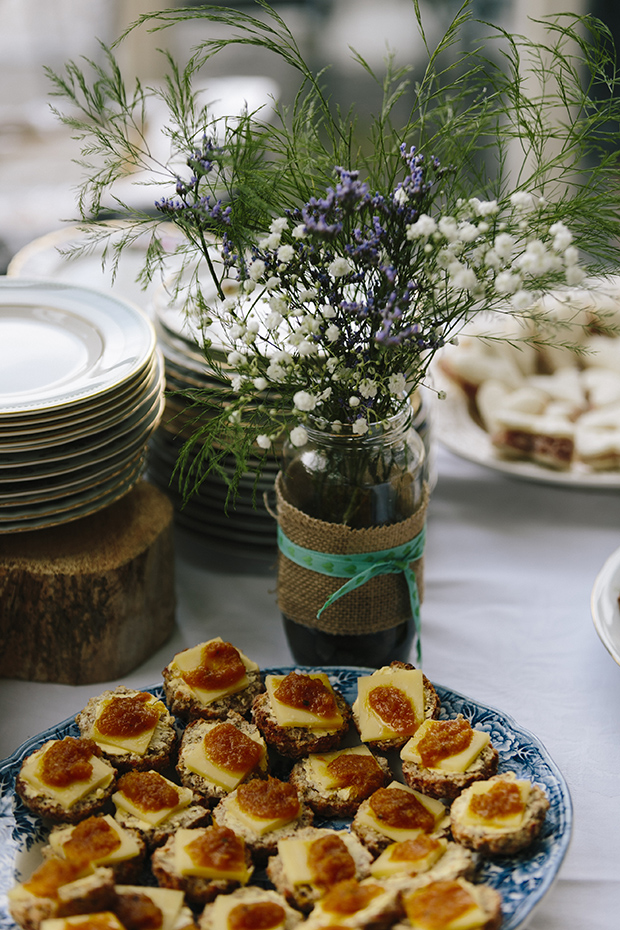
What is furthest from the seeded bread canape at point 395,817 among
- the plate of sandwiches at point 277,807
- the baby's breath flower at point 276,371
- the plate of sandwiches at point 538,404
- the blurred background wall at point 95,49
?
the blurred background wall at point 95,49

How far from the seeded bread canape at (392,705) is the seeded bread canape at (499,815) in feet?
0.38

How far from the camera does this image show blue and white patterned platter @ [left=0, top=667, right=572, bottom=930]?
0.84m

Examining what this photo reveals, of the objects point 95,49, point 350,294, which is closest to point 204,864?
point 350,294

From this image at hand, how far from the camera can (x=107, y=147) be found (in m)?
1.05

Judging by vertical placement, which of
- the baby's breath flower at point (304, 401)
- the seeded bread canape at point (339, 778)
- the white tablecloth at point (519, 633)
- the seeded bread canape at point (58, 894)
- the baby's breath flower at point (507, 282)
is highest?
A: the baby's breath flower at point (507, 282)

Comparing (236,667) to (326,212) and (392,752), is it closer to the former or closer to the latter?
(392,752)

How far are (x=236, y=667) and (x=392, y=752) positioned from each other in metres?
0.21

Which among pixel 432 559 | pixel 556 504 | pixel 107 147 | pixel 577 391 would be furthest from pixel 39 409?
pixel 577 391

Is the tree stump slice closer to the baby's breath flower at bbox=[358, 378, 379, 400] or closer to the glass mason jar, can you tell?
the glass mason jar

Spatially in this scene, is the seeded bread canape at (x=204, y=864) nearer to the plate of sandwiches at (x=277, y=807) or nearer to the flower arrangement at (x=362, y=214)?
the plate of sandwiches at (x=277, y=807)

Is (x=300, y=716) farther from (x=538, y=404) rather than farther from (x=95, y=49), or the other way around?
(x=95, y=49)

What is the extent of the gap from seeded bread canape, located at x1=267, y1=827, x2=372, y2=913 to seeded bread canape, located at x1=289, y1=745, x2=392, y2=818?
6 cm

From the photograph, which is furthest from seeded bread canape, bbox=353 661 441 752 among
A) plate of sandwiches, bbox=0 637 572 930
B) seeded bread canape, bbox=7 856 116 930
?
seeded bread canape, bbox=7 856 116 930

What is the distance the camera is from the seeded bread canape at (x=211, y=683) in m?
1.06
